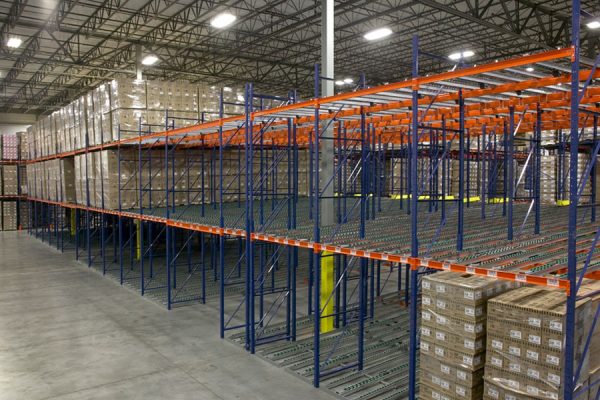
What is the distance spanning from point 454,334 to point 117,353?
6386 mm

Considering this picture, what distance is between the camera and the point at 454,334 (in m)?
6.03

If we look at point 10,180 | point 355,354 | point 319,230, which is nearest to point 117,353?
point 355,354

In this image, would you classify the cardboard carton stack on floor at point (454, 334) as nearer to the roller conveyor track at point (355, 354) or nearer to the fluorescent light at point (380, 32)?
the roller conveyor track at point (355, 354)

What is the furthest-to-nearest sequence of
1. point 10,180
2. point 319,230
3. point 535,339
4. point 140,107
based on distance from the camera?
point 10,180 < point 140,107 < point 319,230 < point 535,339

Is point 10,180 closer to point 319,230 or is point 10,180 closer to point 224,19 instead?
point 224,19

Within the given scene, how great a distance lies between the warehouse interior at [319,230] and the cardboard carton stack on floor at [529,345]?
0.02 metres

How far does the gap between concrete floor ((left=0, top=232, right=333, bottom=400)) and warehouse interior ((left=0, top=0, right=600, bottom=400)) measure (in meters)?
0.06

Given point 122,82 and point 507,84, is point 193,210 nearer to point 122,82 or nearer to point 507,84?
point 122,82

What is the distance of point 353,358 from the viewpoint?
8805 millimetres

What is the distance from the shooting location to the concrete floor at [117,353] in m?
7.75

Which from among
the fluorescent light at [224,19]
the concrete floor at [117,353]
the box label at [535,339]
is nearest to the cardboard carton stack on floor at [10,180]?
the concrete floor at [117,353]

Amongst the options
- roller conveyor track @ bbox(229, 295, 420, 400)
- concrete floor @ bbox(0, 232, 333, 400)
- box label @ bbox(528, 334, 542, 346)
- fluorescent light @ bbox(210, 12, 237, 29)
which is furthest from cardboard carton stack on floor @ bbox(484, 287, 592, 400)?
fluorescent light @ bbox(210, 12, 237, 29)

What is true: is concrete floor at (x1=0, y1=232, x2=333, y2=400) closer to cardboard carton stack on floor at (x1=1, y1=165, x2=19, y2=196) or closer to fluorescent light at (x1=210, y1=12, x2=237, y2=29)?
fluorescent light at (x1=210, y1=12, x2=237, y2=29)

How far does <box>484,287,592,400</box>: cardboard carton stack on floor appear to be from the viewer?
17.1ft
